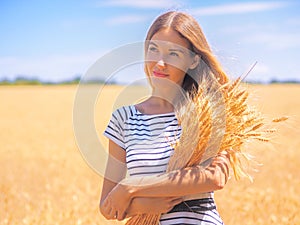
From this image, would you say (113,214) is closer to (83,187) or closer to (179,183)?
(179,183)

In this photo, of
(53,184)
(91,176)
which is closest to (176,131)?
(53,184)

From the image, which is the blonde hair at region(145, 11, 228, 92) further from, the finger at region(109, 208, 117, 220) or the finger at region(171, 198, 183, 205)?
the finger at region(109, 208, 117, 220)

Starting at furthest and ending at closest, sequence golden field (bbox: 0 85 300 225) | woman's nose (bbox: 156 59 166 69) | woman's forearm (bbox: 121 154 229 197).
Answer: golden field (bbox: 0 85 300 225)
woman's nose (bbox: 156 59 166 69)
woman's forearm (bbox: 121 154 229 197)

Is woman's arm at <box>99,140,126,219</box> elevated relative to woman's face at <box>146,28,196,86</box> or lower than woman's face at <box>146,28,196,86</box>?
lower

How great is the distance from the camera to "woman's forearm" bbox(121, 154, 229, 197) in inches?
101

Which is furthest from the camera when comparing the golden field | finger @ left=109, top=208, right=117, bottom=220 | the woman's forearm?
the golden field

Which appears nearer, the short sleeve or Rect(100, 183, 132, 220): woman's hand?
Rect(100, 183, 132, 220): woman's hand

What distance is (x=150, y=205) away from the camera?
8.57ft

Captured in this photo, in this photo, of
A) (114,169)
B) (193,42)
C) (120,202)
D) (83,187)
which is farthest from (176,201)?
(83,187)

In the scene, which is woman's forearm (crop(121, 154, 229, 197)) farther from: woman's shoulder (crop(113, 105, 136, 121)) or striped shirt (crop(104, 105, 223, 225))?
woman's shoulder (crop(113, 105, 136, 121))

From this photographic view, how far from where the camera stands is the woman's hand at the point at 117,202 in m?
2.61

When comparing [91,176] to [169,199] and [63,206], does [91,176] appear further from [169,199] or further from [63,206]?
[169,199]

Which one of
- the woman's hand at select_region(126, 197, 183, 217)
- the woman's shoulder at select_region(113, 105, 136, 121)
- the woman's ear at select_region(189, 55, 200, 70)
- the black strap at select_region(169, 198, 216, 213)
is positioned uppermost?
the woman's ear at select_region(189, 55, 200, 70)

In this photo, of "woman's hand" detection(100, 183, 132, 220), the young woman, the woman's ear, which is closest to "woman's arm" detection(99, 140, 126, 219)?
the young woman
